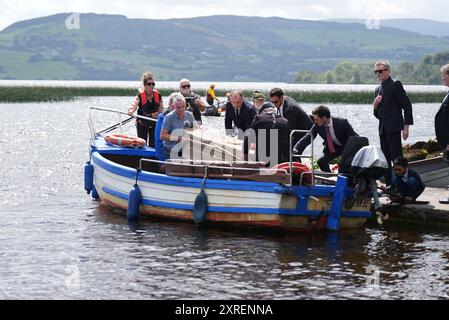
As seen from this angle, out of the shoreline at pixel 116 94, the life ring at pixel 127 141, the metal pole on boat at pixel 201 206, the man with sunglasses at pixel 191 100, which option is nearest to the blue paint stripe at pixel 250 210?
the metal pole on boat at pixel 201 206

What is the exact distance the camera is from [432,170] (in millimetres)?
17328

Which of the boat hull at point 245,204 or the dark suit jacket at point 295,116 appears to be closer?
the boat hull at point 245,204

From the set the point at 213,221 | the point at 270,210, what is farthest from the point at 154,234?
the point at 270,210

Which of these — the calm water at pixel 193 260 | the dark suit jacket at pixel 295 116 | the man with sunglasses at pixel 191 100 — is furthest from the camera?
the man with sunglasses at pixel 191 100

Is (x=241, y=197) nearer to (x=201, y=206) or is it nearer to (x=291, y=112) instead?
(x=201, y=206)

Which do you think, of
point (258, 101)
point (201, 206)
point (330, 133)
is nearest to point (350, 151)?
point (330, 133)

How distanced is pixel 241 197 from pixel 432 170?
15.8 ft

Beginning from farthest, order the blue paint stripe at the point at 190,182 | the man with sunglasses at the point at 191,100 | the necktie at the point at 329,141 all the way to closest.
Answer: the man with sunglasses at the point at 191,100 < the necktie at the point at 329,141 < the blue paint stripe at the point at 190,182

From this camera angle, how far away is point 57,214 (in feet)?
57.5

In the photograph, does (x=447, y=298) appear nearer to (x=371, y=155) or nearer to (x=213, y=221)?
(x=371, y=155)

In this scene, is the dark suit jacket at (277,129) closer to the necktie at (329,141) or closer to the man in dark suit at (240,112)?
the necktie at (329,141)

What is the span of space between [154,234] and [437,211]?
15.6 ft

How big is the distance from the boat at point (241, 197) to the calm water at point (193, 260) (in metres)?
0.25

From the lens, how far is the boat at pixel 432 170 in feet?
56.5
